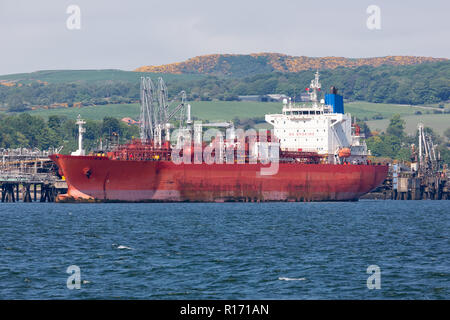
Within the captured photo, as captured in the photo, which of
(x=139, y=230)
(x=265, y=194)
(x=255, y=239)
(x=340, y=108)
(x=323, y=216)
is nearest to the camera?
(x=255, y=239)

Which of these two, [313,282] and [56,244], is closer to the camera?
[313,282]

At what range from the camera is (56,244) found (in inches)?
1651

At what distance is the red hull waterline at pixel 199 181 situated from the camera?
73000mm

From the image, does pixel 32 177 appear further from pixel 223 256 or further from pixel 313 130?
pixel 223 256

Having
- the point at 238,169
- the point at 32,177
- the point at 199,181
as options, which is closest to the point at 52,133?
the point at 32,177

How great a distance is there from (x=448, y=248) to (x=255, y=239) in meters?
10.2

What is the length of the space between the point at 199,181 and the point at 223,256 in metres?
40.4

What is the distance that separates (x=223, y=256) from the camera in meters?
36.9

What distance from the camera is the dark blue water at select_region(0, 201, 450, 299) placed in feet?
92.8

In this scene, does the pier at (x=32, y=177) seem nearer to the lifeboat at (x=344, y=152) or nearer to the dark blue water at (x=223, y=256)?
the dark blue water at (x=223, y=256)

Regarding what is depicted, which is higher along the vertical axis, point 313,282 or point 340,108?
point 340,108

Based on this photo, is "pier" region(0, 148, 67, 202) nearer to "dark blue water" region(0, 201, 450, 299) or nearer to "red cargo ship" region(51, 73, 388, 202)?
"red cargo ship" region(51, 73, 388, 202)

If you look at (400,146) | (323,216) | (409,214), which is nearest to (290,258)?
(323,216)
